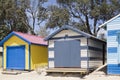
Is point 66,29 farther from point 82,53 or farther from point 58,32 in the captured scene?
point 82,53

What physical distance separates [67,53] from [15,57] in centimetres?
547

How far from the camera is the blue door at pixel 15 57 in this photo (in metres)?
23.5

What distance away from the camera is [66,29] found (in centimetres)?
2083

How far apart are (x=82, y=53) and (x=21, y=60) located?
20.2 ft

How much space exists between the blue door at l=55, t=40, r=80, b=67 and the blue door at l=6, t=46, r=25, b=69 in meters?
3.80

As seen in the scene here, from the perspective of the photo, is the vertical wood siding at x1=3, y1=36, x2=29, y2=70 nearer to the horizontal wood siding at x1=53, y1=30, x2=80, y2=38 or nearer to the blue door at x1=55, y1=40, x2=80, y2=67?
the blue door at x1=55, y1=40, x2=80, y2=67

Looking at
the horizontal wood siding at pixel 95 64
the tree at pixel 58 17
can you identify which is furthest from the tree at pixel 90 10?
the horizontal wood siding at pixel 95 64

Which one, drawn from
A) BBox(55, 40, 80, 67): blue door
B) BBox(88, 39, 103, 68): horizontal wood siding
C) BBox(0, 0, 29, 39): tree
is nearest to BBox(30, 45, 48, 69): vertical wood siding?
BBox(55, 40, 80, 67): blue door

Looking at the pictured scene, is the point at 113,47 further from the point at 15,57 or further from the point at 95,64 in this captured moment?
the point at 15,57

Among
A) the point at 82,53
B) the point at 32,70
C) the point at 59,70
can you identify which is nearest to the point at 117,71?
the point at 82,53

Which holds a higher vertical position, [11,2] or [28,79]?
[11,2]

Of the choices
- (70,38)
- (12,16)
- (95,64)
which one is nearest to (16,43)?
(70,38)

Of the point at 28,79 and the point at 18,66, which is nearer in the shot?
the point at 28,79

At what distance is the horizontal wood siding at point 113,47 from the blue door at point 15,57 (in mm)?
8097
